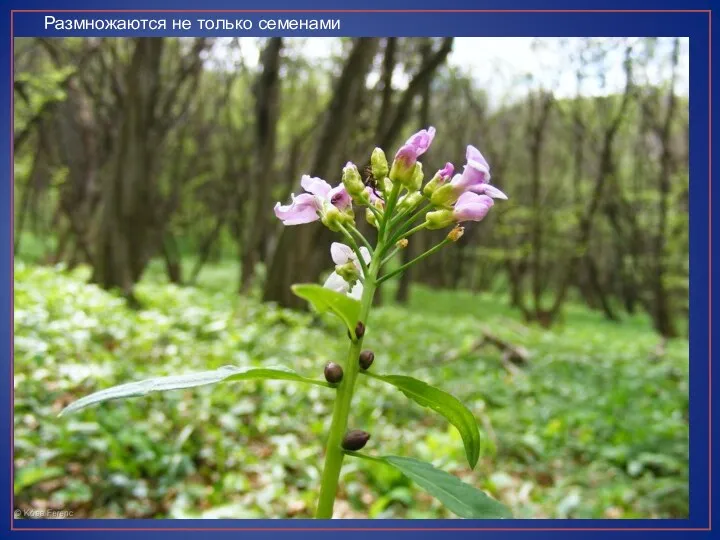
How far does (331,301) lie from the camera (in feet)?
1.76

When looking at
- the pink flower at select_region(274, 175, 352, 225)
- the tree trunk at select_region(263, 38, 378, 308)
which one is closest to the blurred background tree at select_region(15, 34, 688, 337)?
the tree trunk at select_region(263, 38, 378, 308)

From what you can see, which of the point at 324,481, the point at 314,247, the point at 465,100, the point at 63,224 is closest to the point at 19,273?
the point at 314,247

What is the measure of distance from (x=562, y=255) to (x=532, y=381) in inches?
482

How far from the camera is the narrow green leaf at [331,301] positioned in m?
0.50

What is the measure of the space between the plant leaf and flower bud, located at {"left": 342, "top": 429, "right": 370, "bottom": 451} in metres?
0.06

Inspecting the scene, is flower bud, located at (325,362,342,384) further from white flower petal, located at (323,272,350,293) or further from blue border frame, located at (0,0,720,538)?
blue border frame, located at (0,0,720,538)

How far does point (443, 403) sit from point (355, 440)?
96mm

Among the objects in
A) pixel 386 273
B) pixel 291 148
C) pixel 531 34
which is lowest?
pixel 386 273

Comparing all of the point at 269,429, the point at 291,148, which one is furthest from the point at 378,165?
the point at 291,148

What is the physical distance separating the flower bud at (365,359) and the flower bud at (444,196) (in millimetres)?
174

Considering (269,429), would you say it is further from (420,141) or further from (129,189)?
(129,189)

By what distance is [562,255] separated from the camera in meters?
16.0

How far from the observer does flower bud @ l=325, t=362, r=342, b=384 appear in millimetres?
643

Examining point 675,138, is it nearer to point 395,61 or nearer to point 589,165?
point 589,165
